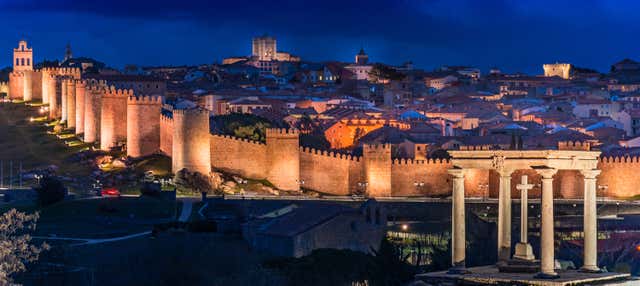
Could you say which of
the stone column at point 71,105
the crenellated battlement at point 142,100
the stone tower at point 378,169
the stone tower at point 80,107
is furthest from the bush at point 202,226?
the stone column at point 71,105

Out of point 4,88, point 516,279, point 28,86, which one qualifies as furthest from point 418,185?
point 4,88

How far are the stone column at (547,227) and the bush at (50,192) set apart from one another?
26230 mm

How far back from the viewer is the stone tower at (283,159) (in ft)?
230

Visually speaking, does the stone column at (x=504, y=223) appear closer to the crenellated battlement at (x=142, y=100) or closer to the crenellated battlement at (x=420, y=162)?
the crenellated battlement at (x=420, y=162)

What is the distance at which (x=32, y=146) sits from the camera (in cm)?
8031

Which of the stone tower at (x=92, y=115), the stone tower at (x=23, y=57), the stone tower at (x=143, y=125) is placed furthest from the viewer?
the stone tower at (x=23, y=57)

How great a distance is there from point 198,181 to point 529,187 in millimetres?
30644

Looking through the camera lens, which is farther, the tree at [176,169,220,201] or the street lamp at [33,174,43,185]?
the street lamp at [33,174,43,185]

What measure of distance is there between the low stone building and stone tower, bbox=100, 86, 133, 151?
22.3m

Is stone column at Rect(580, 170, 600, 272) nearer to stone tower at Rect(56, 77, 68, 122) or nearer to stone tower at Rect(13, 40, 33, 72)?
stone tower at Rect(56, 77, 68, 122)

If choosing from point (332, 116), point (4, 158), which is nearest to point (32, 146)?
point (4, 158)

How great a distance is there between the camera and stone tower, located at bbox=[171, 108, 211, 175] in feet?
231

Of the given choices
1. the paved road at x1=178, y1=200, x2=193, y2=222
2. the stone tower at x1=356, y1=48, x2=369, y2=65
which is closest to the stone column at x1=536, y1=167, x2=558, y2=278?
the paved road at x1=178, y1=200, x2=193, y2=222

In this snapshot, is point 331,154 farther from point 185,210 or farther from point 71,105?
point 71,105
